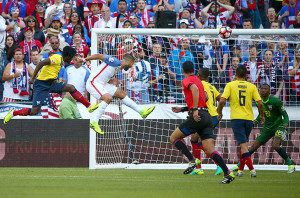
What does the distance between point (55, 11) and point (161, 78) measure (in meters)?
6.18

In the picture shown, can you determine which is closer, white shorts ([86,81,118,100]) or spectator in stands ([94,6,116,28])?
white shorts ([86,81,118,100])

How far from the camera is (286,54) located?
1560 cm

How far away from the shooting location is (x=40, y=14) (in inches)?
801

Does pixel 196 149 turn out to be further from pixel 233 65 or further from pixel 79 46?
pixel 79 46

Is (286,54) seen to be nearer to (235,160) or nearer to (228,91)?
(235,160)

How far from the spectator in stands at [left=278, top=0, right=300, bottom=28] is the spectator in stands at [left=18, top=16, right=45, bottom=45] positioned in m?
8.09

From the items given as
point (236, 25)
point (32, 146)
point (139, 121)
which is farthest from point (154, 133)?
point (236, 25)

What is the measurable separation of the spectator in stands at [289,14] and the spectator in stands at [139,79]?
21.1 feet

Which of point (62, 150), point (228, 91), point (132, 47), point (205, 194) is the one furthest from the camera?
point (62, 150)

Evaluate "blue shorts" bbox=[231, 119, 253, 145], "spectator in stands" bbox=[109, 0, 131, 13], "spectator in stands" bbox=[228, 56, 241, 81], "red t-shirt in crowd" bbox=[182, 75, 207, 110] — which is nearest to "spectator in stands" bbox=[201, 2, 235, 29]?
"spectator in stands" bbox=[109, 0, 131, 13]

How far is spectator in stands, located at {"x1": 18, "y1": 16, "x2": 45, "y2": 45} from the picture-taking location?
61.6ft

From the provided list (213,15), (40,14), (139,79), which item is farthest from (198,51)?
(40,14)

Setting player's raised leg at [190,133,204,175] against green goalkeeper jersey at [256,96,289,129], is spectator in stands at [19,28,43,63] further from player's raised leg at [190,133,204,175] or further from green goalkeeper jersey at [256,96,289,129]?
green goalkeeper jersey at [256,96,289,129]

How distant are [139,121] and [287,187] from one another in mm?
7025
